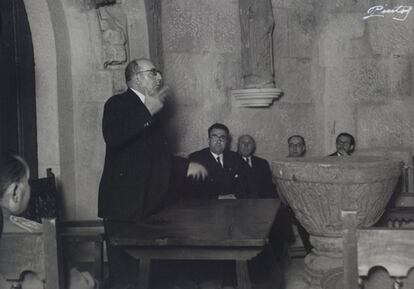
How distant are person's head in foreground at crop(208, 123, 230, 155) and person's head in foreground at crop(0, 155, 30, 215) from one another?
3252 mm

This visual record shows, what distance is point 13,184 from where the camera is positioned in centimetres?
221

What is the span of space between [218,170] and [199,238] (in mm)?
2719

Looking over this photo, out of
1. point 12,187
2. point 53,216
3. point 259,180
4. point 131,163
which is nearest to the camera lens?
point 12,187

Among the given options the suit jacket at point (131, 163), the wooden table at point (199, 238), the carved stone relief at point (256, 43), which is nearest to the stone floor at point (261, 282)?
the suit jacket at point (131, 163)

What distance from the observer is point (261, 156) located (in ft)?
19.4

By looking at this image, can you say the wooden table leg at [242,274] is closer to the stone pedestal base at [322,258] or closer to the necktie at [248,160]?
the stone pedestal base at [322,258]

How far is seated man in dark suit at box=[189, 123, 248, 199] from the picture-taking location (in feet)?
17.8

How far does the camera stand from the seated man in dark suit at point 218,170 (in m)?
5.41

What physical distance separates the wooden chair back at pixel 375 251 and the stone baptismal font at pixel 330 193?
1.74 metres

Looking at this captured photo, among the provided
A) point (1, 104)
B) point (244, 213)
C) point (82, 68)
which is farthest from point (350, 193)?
point (1, 104)

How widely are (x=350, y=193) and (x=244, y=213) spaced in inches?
29.4

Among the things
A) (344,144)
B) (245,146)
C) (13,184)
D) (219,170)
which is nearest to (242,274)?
(13,184)

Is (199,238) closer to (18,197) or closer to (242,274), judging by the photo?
(242,274)

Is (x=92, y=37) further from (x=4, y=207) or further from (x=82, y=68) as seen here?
(x=4, y=207)
